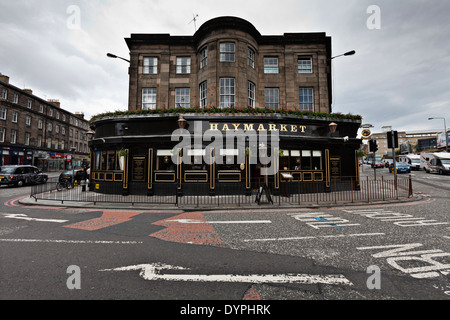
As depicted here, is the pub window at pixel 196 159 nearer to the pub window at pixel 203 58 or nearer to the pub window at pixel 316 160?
the pub window at pixel 203 58

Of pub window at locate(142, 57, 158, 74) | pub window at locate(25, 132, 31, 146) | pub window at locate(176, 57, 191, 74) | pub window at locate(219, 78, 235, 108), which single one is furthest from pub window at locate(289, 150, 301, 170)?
pub window at locate(25, 132, 31, 146)

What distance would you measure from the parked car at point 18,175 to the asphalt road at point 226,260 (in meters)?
15.3

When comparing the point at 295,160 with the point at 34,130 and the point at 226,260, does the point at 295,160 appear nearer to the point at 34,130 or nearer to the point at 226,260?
the point at 226,260

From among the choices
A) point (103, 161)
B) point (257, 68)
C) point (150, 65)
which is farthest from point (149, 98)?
point (257, 68)

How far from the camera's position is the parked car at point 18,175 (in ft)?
55.6

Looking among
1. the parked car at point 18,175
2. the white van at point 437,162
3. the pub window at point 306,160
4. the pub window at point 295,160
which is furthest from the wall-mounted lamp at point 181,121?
the white van at point 437,162

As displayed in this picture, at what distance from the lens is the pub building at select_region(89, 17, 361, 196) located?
513 inches

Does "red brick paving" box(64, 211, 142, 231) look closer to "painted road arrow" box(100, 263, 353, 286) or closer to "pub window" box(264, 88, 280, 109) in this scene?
"painted road arrow" box(100, 263, 353, 286)

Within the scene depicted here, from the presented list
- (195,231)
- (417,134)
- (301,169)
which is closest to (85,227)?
(195,231)

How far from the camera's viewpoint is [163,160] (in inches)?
526

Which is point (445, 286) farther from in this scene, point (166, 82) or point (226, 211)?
point (166, 82)

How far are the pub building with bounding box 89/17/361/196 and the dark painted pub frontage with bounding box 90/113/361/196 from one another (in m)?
0.07

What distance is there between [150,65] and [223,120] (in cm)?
887
